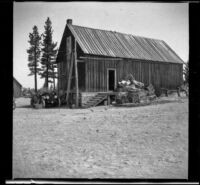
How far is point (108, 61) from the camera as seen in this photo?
62.8 feet

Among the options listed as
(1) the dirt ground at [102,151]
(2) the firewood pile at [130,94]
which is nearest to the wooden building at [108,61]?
(2) the firewood pile at [130,94]

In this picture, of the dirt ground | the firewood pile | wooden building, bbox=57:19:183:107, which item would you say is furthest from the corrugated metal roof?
the dirt ground

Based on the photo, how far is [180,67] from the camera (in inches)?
941

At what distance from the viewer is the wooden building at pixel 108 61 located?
18.4 m

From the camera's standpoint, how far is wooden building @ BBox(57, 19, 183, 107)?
18.4 meters

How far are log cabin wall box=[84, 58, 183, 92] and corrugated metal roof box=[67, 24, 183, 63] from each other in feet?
1.92

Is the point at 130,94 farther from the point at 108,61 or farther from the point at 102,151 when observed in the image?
the point at 102,151

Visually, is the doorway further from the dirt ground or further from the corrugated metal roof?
the dirt ground

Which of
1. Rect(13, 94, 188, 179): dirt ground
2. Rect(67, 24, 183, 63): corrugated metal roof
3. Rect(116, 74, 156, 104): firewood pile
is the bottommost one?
Rect(13, 94, 188, 179): dirt ground
